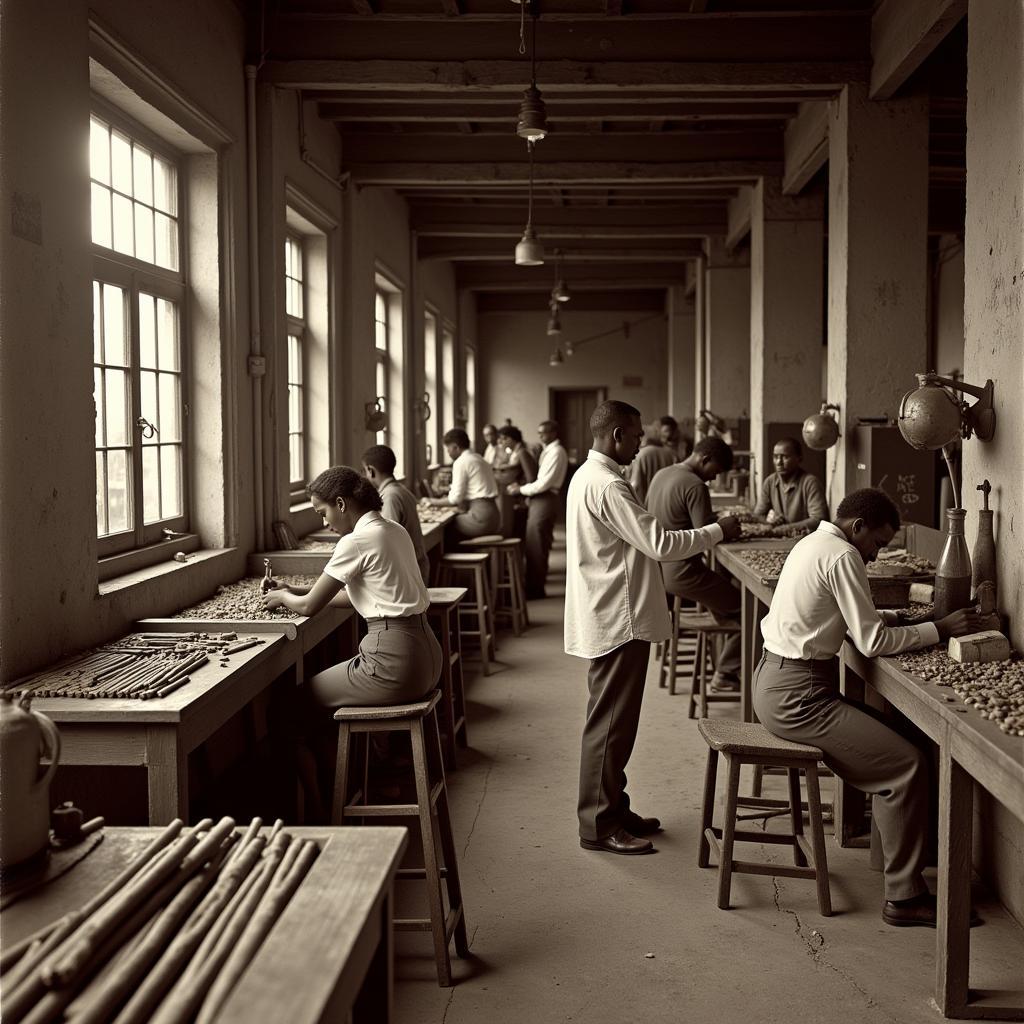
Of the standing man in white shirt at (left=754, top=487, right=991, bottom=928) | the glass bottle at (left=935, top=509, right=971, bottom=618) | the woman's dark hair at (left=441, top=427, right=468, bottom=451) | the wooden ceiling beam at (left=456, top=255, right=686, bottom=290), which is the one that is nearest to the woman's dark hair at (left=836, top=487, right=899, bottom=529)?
the standing man in white shirt at (left=754, top=487, right=991, bottom=928)

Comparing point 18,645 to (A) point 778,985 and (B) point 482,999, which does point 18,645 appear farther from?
(A) point 778,985

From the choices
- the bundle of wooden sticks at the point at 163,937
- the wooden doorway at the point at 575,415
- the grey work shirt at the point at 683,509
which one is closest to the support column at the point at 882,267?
the grey work shirt at the point at 683,509

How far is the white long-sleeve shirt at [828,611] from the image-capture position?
3.72 meters

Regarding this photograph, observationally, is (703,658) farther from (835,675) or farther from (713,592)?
(835,675)

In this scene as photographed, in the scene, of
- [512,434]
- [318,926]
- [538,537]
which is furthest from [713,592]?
[512,434]

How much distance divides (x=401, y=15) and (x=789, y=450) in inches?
142

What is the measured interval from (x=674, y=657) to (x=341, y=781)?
3834mm

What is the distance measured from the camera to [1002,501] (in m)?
3.97

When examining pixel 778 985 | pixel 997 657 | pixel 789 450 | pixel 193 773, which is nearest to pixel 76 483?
pixel 193 773

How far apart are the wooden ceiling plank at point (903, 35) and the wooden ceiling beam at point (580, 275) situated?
31.2 feet

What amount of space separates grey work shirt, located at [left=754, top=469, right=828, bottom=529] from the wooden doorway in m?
12.6

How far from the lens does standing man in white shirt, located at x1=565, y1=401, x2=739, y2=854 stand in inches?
170

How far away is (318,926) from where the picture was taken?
72.9 inches

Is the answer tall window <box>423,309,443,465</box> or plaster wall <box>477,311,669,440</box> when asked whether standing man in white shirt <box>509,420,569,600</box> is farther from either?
plaster wall <box>477,311,669,440</box>
